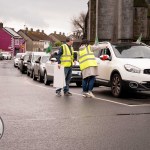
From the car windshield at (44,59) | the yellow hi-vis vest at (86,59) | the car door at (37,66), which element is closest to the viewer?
the yellow hi-vis vest at (86,59)

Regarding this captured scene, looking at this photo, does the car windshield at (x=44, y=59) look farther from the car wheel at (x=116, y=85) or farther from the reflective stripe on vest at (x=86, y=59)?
the car wheel at (x=116, y=85)

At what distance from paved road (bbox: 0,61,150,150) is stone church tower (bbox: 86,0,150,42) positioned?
20.8 m

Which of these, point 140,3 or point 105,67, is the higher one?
point 140,3

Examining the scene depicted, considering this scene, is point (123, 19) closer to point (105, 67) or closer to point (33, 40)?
point (105, 67)

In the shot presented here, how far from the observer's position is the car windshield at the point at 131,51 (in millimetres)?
13805

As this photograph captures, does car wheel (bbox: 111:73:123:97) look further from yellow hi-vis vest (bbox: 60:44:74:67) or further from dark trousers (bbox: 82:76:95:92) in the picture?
yellow hi-vis vest (bbox: 60:44:74:67)

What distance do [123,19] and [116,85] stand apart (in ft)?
66.4

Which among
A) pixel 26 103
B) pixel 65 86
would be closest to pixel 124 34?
pixel 65 86

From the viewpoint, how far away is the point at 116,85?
1338 centimetres

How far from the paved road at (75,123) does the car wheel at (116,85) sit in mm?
552

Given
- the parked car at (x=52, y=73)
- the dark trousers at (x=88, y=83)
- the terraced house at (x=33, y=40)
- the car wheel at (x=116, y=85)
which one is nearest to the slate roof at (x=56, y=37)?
the terraced house at (x=33, y=40)

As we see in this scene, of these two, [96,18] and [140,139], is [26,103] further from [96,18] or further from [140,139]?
[96,18]

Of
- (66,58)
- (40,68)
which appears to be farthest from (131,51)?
(40,68)

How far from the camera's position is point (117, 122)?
8484 millimetres
